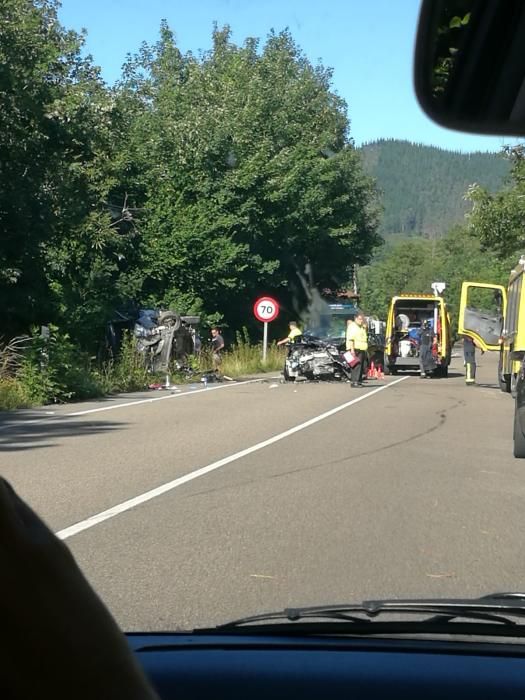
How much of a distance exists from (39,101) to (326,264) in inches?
1255

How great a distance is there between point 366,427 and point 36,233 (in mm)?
11627

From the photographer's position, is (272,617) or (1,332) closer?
(272,617)

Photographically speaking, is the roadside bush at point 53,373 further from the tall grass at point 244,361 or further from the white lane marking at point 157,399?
the tall grass at point 244,361

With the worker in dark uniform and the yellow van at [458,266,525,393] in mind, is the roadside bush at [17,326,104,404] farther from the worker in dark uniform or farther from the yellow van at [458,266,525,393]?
the worker in dark uniform

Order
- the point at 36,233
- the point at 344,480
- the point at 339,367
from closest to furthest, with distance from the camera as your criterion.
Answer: the point at 344,480
the point at 36,233
the point at 339,367

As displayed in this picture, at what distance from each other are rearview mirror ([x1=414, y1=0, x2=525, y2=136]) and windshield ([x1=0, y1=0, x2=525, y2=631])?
3642 millimetres

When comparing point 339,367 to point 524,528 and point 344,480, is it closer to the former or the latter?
point 344,480

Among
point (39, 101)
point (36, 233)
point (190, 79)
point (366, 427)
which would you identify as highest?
point (190, 79)

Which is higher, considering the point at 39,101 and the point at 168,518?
the point at 39,101

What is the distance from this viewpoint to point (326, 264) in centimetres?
5616

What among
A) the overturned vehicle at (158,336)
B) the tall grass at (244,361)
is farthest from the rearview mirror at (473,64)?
the tall grass at (244,361)

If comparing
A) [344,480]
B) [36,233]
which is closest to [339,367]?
[36,233]

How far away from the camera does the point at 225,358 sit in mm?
37281

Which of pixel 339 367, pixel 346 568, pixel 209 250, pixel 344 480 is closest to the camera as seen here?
pixel 346 568
